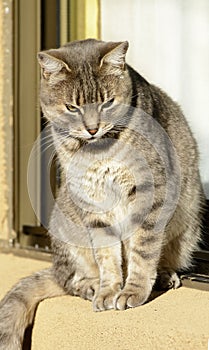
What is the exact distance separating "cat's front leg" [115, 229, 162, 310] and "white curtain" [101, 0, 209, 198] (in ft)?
1.43

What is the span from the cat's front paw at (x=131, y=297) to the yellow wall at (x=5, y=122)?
1.01m

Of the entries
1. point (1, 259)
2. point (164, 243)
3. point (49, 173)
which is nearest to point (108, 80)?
point (164, 243)

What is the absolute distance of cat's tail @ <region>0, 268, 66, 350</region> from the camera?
2215mm

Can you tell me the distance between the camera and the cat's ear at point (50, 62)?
2180 mm

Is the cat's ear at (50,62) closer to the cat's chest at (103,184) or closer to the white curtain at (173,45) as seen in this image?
the cat's chest at (103,184)

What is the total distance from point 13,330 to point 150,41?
1.17 m

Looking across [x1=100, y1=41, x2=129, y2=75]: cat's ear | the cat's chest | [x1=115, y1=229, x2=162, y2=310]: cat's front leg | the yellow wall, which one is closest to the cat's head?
[x1=100, y1=41, x2=129, y2=75]: cat's ear

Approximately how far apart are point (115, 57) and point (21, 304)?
31.5 inches

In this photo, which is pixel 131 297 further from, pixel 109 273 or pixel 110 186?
pixel 110 186

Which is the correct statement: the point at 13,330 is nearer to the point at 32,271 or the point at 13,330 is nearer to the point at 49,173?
the point at 32,271

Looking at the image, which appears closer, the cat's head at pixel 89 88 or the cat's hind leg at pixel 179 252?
the cat's head at pixel 89 88

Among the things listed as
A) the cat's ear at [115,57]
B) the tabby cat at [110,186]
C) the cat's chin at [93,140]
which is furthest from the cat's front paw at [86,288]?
the cat's ear at [115,57]

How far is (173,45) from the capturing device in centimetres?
270

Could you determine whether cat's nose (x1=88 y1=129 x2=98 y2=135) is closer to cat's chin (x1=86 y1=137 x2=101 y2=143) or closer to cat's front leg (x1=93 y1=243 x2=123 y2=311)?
cat's chin (x1=86 y1=137 x2=101 y2=143)
